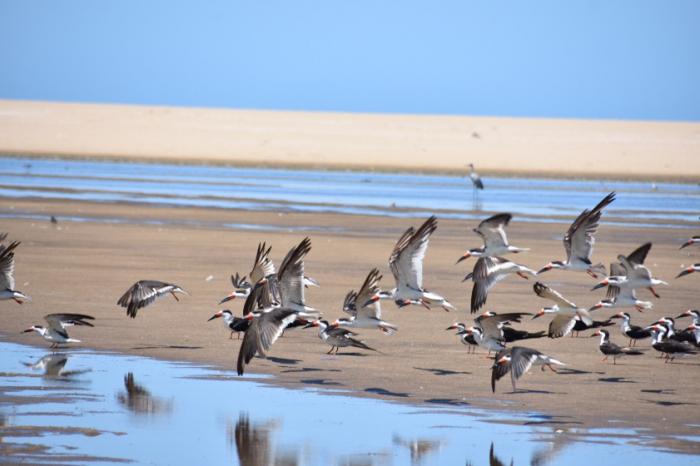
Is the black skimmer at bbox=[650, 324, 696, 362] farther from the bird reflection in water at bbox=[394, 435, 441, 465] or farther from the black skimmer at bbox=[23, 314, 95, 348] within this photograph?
the black skimmer at bbox=[23, 314, 95, 348]

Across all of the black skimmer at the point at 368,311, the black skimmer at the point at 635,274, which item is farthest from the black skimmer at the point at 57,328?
the black skimmer at the point at 635,274

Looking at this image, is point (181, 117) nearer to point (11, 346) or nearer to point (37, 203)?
point (37, 203)

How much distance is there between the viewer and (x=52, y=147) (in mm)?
78438

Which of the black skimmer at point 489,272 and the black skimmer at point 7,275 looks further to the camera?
the black skimmer at point 489,272

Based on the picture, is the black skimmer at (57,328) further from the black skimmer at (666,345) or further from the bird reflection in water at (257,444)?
the black skimmer at (666,345)

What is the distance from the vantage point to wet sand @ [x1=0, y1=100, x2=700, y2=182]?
2881 inches

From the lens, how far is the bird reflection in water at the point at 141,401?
1002 centimetres

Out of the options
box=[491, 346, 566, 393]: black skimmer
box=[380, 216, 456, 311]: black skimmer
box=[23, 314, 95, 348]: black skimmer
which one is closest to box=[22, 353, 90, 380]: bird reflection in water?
box=[23, 314, 95, 348]: black skimmer

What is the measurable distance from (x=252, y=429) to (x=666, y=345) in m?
5.36

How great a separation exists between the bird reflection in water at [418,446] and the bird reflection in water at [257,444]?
88 cm

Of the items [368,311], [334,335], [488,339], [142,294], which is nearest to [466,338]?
[488,339]

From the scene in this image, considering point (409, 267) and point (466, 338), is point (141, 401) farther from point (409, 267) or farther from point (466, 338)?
point (466, 338)

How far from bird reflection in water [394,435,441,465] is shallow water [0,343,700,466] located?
0.01 m

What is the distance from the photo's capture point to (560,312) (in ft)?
42.2
